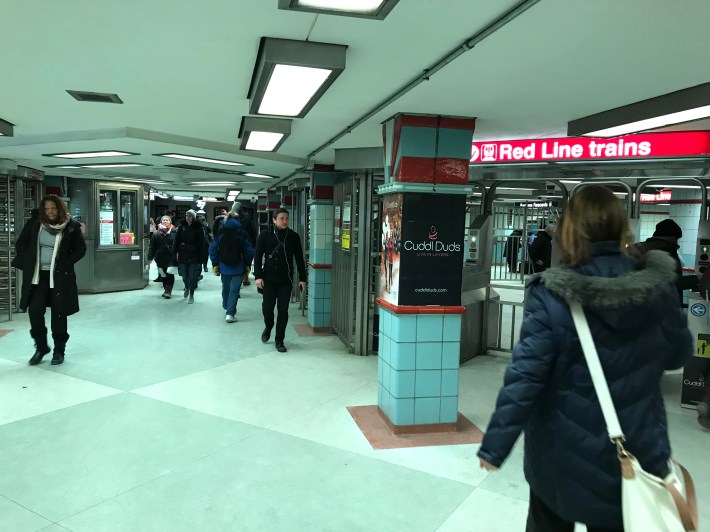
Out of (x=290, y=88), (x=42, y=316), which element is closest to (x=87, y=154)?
(x=42, y=316)

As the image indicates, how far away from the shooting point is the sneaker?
3.95 m

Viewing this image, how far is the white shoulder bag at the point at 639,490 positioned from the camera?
1364 mm

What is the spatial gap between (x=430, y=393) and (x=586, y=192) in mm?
2384

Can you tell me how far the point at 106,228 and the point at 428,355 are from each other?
27.5 ft

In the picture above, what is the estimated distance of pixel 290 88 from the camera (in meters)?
2.92

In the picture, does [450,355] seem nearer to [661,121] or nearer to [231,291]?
[661,121]

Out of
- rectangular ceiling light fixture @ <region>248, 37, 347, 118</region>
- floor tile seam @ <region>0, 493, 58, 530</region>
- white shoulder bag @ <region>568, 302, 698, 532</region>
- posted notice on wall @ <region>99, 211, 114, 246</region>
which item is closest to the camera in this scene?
white shoulder bag @ <region>568, 302, 698, 532</region>

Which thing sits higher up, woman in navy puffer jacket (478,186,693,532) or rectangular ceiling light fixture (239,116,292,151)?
rectangular ceiling light fixture (239,116,292,151)

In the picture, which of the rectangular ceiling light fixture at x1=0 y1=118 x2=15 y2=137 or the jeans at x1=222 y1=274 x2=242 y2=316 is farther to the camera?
the jeans at x1=222 y1=274 x2=242 y2=316

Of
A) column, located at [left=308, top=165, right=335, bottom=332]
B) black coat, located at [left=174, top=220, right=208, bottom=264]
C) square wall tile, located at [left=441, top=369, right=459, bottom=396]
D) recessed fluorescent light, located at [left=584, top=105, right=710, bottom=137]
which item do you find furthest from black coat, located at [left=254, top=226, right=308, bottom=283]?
recessed fluorescent light, located at [left=584, top=105, right=710, bottom=137]

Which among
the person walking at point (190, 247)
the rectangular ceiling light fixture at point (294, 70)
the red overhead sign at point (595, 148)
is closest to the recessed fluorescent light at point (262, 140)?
the rectangular ceiling light fixture at point (294, 70)

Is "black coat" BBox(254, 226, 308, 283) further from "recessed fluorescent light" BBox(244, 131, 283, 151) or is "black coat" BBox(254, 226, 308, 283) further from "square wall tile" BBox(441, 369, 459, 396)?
"square wall tile" BBox(441, 369, 459, 396)

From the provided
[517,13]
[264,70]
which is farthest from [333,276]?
[517,13]

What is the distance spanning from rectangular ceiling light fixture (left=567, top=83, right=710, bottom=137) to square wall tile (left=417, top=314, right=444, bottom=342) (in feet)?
5.60
